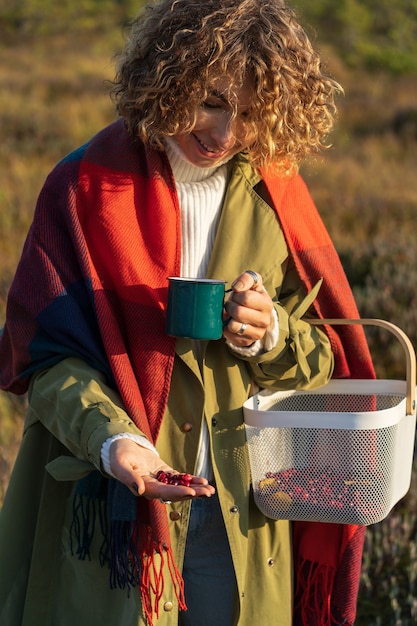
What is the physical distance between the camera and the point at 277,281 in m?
2.42

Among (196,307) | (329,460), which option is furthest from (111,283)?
(329,460)

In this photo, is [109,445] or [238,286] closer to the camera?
[109,445]

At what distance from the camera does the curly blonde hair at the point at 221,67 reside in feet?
7.01

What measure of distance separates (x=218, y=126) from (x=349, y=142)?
15.9 meters

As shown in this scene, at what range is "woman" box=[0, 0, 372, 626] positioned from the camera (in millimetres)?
2168

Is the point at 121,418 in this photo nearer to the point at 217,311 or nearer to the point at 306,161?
the point at 217,311

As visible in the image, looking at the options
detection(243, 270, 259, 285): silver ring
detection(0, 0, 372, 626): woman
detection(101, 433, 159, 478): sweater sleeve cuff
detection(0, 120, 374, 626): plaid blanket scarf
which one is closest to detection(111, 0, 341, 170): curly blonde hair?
detection(0, 0, 372, 626): woman

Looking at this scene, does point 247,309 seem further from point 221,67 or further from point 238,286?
point 221,67

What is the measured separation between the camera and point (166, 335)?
2.25m

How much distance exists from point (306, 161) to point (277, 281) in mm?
332

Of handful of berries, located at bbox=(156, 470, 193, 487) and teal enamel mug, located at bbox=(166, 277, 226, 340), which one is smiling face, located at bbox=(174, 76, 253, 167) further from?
handful of berries, located at bbox=(156, 470, 193, 487)

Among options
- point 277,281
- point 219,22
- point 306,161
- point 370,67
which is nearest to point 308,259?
point 277,281

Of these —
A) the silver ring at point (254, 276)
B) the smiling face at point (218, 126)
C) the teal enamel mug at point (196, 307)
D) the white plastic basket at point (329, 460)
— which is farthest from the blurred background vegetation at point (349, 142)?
the white plastic basket at point (329, 460)

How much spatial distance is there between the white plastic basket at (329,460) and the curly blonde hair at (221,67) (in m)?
0.57
